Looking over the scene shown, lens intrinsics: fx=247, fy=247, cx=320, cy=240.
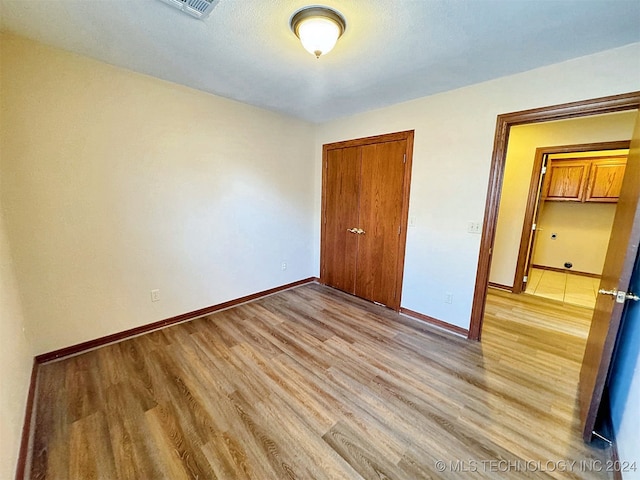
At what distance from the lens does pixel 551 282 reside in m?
4.20

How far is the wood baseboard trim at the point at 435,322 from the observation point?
2.52 metres

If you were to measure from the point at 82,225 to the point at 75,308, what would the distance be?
701 millimetres

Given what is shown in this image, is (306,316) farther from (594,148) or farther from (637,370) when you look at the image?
(594,148)

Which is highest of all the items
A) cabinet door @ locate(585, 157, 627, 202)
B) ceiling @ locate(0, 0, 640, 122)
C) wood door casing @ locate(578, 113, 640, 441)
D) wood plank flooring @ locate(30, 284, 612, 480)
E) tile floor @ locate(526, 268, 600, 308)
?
ceiling @ locate(0, 0, 640, 122)

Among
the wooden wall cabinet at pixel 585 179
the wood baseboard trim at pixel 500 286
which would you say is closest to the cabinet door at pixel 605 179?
the wooden wall cabinet at pixel 585 179

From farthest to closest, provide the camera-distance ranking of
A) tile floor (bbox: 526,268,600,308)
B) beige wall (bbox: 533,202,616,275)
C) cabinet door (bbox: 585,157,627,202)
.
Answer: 1. beige wall (bbox: 533,202,616,275)
2. cabinet door (bbox: 585,157,627,202)
3. tile floor (bbox: 526,268,600,308)

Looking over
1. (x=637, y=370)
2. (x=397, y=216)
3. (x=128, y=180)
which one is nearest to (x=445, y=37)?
Answer: (x=397, y=216)

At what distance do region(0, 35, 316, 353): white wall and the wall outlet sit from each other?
7.53 feet

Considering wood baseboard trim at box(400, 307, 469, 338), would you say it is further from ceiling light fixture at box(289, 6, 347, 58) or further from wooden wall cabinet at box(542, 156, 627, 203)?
wooden wall cabinet at box(542, 156, 627, 203)

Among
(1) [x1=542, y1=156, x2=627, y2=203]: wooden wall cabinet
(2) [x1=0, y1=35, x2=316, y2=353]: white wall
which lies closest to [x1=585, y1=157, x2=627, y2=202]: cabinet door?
(1) [x1=542, y1=156, x2=627, y2=203]: wooden wall cabinet

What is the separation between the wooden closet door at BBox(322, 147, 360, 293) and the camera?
10.9ft

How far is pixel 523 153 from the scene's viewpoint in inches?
139

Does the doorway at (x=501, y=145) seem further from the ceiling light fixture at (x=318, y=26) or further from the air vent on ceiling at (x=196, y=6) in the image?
the air vent on ceiling at (x=196, y=6)

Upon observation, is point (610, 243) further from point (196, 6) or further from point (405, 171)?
point (196, 6)
